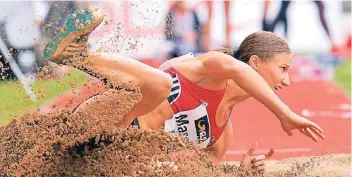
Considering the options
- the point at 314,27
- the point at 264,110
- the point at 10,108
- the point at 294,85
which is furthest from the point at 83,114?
the point at 314,27

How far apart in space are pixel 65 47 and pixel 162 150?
29.6 inches

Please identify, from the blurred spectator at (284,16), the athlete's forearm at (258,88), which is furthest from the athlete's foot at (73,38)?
the blurred spectator at (284,16)

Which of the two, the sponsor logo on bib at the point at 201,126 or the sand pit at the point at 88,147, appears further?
the sponsor logo on bib at the point at 201,126

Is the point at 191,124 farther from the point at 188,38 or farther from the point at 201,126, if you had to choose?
the point at 188,38

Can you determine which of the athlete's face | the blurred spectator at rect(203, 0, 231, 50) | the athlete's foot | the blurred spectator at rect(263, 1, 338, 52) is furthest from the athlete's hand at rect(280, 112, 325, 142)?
the blurred spectator at rect(263, 1, 338, 52)

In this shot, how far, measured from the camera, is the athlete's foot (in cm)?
352

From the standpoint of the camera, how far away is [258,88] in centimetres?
367

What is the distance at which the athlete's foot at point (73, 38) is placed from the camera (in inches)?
139

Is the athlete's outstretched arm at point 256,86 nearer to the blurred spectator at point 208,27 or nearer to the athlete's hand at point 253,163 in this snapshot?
the athlete's hand at point 253,163

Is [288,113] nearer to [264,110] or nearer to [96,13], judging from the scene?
[96,13]

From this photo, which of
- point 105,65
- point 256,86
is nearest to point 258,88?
point 256,86

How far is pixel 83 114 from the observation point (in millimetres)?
3736

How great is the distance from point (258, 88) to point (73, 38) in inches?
37.2

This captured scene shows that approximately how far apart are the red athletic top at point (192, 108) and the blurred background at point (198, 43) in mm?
372
